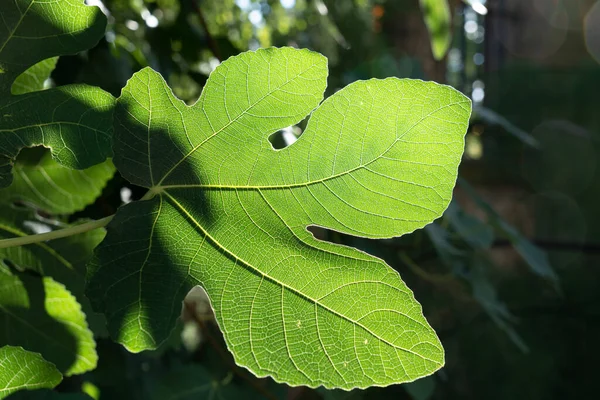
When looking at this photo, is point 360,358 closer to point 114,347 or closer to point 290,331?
point 290,331

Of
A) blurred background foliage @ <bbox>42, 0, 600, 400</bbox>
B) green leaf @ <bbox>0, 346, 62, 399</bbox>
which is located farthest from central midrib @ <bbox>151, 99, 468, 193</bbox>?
blurred background foliage @ <bbox>42, 0, 600, 400</bbox>

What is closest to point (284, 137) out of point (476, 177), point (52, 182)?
point (52, 182)

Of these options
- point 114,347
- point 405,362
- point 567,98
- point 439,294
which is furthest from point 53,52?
→ point 567,98

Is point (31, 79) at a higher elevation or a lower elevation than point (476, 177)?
higher

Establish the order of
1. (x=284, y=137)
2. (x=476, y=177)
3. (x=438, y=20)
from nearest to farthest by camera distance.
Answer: (x=284, y=137), (x=438, y=20), (x=476, y=177)

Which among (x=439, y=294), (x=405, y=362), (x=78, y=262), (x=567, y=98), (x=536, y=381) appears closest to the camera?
(x=405, y=362)

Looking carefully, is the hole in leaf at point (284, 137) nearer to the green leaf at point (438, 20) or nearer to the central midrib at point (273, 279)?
the central midrib at point (273, 279)

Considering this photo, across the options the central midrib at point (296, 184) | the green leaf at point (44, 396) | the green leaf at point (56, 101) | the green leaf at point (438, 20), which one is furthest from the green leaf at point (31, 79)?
the green leaf at point (438, 20)

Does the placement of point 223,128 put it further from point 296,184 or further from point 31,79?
point 31,79
